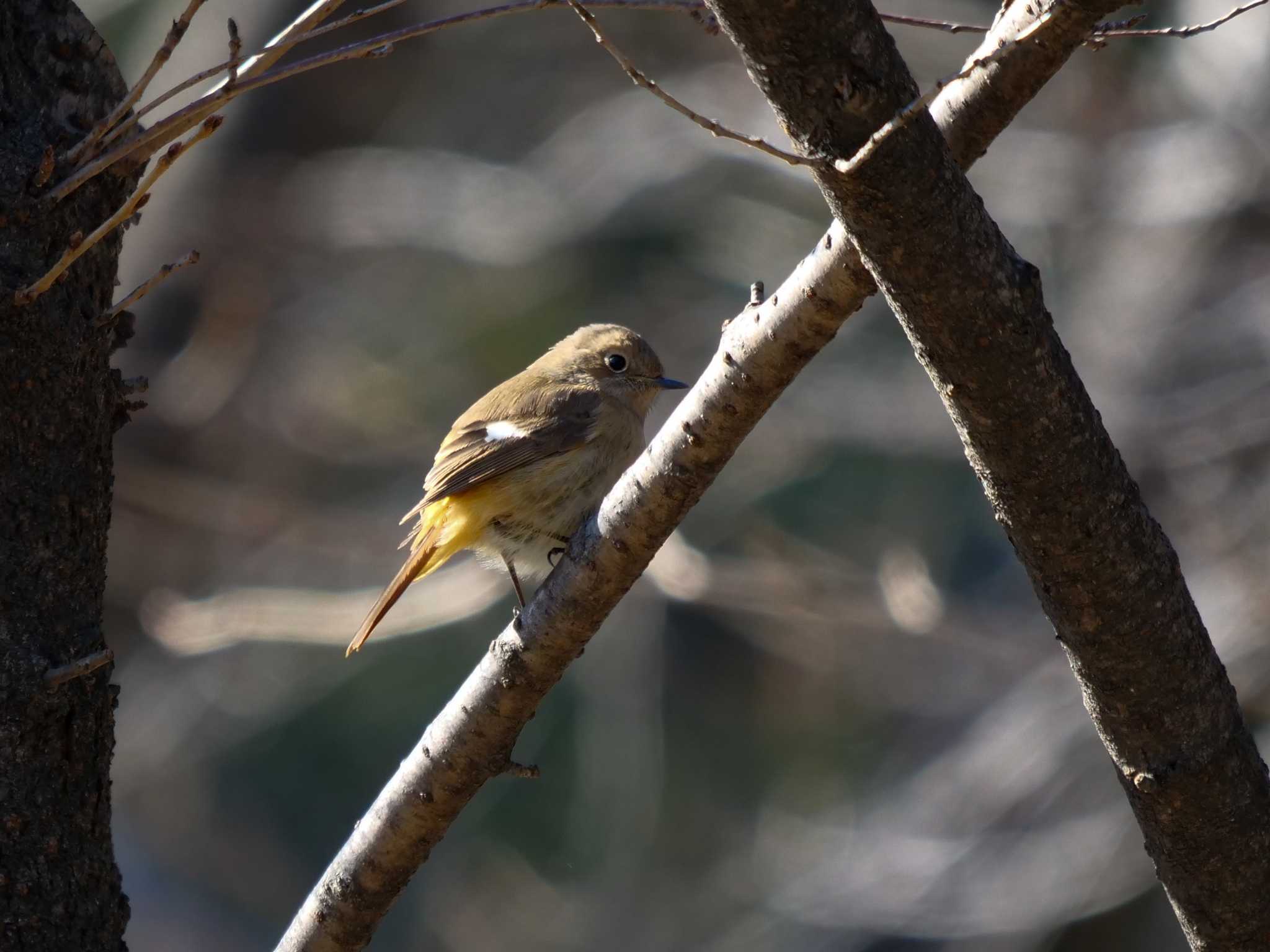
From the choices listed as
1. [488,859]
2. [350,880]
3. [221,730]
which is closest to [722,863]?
[488,859]

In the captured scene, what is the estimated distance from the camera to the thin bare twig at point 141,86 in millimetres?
1930

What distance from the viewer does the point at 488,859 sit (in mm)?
9227

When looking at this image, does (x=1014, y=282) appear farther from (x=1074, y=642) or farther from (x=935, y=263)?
(x=1074, y=642)

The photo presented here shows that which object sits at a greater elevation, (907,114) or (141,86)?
(141,86)

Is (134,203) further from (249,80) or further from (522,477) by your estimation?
(522,477)

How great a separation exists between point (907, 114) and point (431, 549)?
3.00m

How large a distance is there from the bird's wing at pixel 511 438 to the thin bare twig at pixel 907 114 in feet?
8.72

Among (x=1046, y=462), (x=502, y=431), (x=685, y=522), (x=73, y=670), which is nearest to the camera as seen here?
(x=1046, y=462)

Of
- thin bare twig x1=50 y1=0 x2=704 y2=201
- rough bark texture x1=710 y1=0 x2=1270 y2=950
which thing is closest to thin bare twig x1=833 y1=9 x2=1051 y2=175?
rough bark texture x1=710 y1=0 x2=1270 y2=950

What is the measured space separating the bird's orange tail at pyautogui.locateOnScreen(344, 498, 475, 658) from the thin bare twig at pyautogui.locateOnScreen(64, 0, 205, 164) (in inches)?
83.4

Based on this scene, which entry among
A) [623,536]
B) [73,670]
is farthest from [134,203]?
[623,536]

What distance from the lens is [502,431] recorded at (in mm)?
4539

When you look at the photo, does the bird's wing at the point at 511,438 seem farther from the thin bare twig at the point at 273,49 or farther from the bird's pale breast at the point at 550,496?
the thin bare twig at the point at 273,49

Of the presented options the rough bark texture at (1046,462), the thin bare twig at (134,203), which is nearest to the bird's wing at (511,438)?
the thin bare twig at (134,203)
